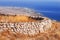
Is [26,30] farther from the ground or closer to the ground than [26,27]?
closer to the ground

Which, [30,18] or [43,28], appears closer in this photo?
[43,28]

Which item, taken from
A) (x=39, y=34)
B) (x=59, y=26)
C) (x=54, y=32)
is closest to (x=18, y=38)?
(x=39, y=34)

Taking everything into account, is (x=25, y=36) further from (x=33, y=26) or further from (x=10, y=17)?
(x=10, y=17)

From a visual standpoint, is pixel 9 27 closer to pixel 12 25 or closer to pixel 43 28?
pixel 12 25

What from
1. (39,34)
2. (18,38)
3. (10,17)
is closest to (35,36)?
(39,34)

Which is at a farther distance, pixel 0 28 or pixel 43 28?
pixel 43 28

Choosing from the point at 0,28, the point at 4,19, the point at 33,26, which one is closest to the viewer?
the point at 0,28

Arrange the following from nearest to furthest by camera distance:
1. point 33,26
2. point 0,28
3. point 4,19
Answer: point 0,28
point 33,26
point 4,19

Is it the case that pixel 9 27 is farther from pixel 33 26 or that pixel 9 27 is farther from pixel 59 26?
pixel 59 26

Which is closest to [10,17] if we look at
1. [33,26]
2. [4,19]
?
[4,19]
